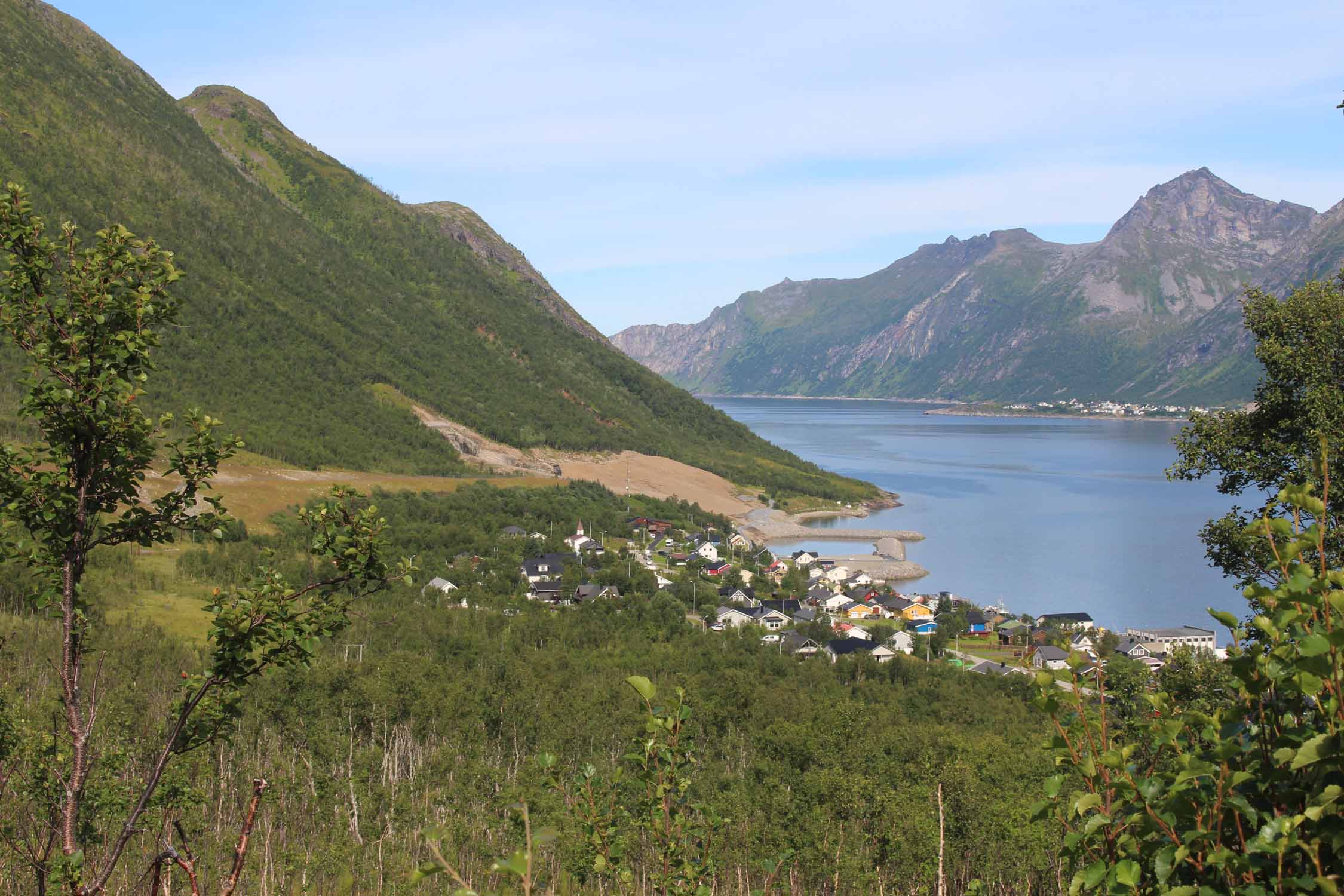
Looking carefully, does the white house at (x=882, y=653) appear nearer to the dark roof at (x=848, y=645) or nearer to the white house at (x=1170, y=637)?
the dark roof at (x=848, y=645)

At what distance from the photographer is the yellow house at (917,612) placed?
157 feet

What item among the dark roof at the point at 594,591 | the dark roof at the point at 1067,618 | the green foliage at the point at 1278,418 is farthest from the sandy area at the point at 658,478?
the green foliage at the point at 1278,418

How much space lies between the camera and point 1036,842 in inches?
596

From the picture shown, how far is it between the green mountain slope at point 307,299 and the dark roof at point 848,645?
43595 mm

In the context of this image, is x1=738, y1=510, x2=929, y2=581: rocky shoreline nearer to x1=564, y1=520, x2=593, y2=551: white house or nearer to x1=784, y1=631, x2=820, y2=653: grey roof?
x1=564, y1=520, x2=593, y2=551: white house

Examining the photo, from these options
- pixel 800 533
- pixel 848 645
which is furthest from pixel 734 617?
pixel 800 533

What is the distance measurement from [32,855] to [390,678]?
76.6ft

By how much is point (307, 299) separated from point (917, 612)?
77890mm

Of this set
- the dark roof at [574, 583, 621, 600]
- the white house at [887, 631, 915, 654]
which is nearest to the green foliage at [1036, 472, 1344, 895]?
the white house at [887, 631, 915, 654]

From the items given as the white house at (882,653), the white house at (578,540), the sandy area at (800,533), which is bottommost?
the sandy area at (800,533)

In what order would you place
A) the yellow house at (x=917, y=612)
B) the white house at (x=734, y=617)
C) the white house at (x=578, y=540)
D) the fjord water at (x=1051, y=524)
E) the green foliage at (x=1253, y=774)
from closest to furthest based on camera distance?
the green foliage at (x=1253, y=774) < the white house at (x=734, y=617) < the yellow house at (x=917, y=612) < the fjord water at (x=1051, y=524) < the white house at (x=578, y=540)

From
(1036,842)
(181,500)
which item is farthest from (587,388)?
(181,500)

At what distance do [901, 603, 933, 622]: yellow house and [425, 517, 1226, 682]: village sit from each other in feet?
0.22

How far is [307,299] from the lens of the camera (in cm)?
10062
